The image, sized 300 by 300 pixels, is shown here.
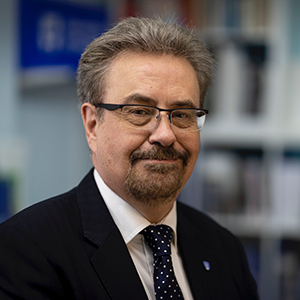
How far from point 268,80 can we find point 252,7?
489 mm

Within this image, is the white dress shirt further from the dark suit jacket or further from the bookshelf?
the bookshelf

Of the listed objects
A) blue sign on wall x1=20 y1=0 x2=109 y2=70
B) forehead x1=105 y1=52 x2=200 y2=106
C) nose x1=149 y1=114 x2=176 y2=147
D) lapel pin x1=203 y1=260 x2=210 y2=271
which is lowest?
lapel pin x1=203 y1=260 x2=210 y2=271

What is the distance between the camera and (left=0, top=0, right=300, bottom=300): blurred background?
7.77 feet

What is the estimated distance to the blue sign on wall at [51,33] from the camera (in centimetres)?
232

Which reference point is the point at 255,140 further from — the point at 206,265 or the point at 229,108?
the point at 206,265

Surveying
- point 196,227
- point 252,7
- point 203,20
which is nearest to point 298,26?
point 252,7

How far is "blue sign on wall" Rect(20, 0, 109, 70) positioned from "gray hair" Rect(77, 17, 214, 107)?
3.94 feet

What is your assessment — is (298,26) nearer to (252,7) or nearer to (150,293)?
(252,7)

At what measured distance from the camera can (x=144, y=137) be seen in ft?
3.54

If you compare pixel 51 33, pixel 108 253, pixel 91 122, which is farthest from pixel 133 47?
pixel 51 33

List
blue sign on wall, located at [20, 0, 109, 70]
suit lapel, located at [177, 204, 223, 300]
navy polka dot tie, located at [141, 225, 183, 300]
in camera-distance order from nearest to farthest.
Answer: navy polka dot tie, located at [141, 225, 183, 300] < suit lapel, located at [177, 204, 223, 300] < blue sign on wall, located at [20, 0, 109, 70]

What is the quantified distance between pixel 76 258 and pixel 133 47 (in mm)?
627

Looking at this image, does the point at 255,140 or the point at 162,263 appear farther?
the point at 255,140

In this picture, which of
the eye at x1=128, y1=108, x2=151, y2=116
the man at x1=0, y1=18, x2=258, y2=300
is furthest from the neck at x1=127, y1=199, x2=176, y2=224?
the eye at x1=128, y1=108, x2=151, y2=116
